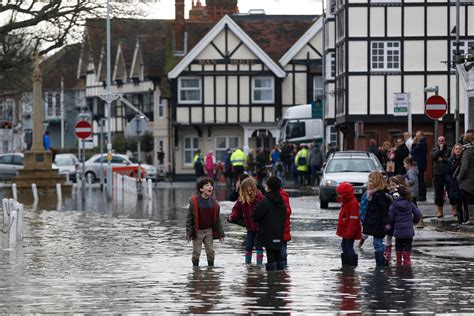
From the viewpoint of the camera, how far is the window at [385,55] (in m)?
56.5

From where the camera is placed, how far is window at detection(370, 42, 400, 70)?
56531 mm

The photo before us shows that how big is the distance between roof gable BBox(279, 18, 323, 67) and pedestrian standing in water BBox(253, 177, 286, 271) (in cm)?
6158

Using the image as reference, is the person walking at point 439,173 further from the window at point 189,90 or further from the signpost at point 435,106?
the window at point 189,90

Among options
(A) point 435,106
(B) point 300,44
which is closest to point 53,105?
(B) point 300,44

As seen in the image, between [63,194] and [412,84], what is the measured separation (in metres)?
14.3

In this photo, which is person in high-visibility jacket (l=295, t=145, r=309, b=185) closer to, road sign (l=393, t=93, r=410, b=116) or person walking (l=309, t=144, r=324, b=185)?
person walking (l=309, t=144, r=324, b=185)

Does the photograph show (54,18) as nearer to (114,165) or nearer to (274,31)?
(114,165)

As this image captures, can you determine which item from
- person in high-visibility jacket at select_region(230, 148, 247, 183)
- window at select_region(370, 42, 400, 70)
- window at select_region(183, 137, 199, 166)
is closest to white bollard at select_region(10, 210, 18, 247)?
person in high-visibility jacket at select_region(230, 148, 247, 183)

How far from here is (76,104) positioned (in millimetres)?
114438

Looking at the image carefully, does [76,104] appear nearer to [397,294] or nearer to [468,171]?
[468,171]

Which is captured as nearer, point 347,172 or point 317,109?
point 347,172

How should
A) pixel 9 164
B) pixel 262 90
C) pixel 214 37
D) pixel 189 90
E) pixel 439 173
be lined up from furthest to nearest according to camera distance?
pixel 262 90
pixel 189 90
pixel 214 37
pixel 9 164
pixel 439 173

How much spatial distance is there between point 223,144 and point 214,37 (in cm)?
678

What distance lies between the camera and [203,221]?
20.2 meters
